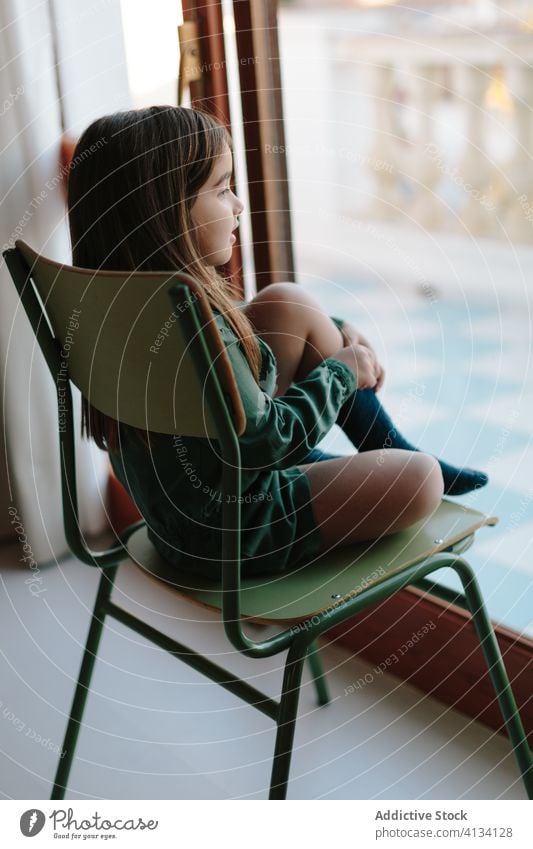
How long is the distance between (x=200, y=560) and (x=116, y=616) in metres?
0.15

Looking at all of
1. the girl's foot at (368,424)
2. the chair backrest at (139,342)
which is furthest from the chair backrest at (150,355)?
the girl's foot at (368,424)

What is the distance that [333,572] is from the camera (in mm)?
952

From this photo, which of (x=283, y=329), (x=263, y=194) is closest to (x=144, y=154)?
(x=283, y=329)

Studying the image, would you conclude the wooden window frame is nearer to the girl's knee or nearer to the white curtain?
the white curtain

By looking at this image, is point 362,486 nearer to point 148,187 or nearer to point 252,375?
point 252,375

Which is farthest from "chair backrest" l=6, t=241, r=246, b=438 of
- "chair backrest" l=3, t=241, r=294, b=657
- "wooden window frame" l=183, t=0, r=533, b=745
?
"wooden window frame" l=183, t=0, r=533, b=745

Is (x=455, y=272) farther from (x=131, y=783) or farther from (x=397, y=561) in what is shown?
(x=131, y=783)

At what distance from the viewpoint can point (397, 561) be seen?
0.96 metres

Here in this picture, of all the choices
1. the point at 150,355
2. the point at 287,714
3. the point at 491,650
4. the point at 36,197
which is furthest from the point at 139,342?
the point at 36,197

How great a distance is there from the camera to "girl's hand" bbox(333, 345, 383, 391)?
988mm

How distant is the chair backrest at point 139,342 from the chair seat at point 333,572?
0.18 metres

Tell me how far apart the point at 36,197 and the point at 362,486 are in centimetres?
89

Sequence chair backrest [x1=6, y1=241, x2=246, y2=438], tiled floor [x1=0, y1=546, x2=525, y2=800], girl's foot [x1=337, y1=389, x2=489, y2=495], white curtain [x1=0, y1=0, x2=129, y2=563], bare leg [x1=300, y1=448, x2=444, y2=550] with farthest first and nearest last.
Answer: white curtain [x1=0, y1=0, x2=129, y2=563]
tiled floor [x1=0, y1=546, x2=525, y2=800]
girl's foot [x1=337, y1=389, x2=489, y2=495]
bare leg [x1=300, y1=448, x2=444, y2=550]
chair backrest [x1=6, y1=241, x2=246, y2=438]

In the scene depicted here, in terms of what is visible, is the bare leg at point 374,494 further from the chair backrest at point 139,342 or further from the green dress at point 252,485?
the chair backrest at point 139,342
